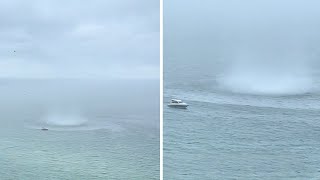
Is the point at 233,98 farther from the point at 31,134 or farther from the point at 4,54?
the point at 4,54

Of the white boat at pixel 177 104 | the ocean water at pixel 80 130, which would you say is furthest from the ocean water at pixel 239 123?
the ocean water at pixel 80 130

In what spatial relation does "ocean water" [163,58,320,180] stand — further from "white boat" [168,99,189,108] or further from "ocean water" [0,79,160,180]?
"ocean water" [0,79,160,180]

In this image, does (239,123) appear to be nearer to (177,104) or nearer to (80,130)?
(177,104)

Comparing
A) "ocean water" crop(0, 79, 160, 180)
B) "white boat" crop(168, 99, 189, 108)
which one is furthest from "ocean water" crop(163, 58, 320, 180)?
"ocean water" crop(0, 79, 160, 180)

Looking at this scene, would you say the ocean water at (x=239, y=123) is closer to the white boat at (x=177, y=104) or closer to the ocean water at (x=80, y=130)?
the white boat at (x=177, y=104)

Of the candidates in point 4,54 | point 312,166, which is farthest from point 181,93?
point 4,54
